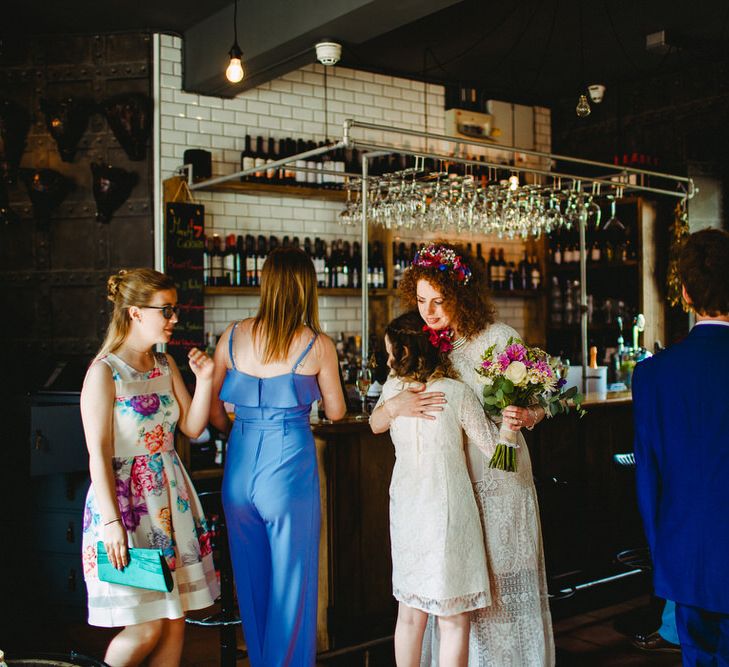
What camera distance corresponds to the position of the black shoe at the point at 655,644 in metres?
4.02

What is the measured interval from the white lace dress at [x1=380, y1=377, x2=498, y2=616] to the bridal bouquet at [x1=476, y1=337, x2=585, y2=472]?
56 mm

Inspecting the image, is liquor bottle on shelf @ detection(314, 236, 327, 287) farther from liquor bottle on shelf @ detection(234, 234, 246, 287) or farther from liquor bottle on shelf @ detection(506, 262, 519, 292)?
liquor bottle on shelf @ detection(506, 262, 519, 292)

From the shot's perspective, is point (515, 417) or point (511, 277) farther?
point (511, 277)

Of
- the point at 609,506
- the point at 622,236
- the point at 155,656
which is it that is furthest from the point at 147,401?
the point at 622,236

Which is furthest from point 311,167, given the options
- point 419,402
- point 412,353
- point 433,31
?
point 419,402

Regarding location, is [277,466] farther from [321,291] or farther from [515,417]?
[321,291]

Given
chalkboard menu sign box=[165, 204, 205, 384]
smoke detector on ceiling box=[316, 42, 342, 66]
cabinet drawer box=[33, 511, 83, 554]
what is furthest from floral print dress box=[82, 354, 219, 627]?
chalkboard menu sign box=[165, 204, 205, 384]

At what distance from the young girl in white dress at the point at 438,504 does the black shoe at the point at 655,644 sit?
1.51 metres

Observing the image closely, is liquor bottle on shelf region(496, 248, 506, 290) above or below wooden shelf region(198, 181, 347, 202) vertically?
below

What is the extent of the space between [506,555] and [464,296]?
3.19ft

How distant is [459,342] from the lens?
317cm

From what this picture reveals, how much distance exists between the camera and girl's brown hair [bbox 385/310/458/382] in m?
2.95

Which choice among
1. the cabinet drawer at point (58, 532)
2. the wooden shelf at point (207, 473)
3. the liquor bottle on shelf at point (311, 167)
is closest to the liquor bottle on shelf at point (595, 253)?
the liquor bottle on shelf at point (311, 167)

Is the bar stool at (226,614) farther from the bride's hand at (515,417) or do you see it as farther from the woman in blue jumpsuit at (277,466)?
the bride's hand at (515,417)
